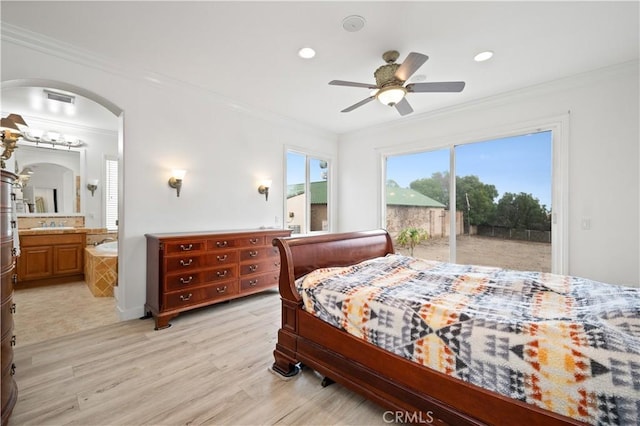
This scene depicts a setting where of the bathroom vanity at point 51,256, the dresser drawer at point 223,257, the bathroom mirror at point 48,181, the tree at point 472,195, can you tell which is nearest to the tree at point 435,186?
the tree at point 472,195

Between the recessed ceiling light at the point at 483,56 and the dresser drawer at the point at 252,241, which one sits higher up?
the recessed ceiling light at the point at 483,56

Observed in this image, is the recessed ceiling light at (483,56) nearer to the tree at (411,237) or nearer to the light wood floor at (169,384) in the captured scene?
the tree at (411,237)

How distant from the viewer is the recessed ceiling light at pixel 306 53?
278cm

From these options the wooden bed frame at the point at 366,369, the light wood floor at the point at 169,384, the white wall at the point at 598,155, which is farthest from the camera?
the white wall at the point at 598,155

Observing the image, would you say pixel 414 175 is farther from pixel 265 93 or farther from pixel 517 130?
pixel 265 93

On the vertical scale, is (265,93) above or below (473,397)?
above

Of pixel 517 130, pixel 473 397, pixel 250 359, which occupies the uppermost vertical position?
pixel 517 130

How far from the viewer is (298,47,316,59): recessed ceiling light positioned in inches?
109

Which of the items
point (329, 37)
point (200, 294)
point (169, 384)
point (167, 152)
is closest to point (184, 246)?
point (200, 294)

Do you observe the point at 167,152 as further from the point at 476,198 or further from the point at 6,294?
the point at 476,198

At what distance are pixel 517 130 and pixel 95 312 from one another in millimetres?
5938

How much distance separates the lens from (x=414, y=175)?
16.3 feet

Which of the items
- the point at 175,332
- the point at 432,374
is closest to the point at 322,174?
the point at 175,332

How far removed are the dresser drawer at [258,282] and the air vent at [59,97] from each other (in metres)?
3.51
